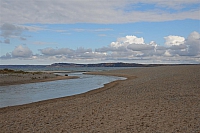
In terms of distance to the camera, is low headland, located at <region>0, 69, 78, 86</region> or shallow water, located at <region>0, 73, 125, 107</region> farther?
low headland, located at <region>0, 69, 78, 86</region>

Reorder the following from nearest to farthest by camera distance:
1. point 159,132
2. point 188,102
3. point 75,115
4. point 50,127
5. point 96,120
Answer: point 159,132
point 50,127
point 96,120
point 75,115
point 188,102

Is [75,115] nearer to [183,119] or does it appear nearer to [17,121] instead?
[17,121]

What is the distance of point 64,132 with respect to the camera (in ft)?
30.8

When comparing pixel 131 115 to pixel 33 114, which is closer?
pixel 131 115

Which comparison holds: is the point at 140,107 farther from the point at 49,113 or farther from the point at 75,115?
the point at 49,113

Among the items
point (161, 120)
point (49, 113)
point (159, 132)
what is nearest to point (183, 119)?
point (161, 120)

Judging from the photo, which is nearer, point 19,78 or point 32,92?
point 32,92

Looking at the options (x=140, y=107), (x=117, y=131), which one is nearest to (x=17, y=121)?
(x=117, y=131)

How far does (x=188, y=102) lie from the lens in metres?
14.4

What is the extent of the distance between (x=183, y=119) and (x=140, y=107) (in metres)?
3.38

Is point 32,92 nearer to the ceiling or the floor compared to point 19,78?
nearer to the floor

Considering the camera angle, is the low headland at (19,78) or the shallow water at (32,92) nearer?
the shallow water at (32,92)

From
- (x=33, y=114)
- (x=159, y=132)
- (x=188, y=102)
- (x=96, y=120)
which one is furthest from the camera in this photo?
→ (x=188, y=102)

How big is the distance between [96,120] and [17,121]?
3697 mm
